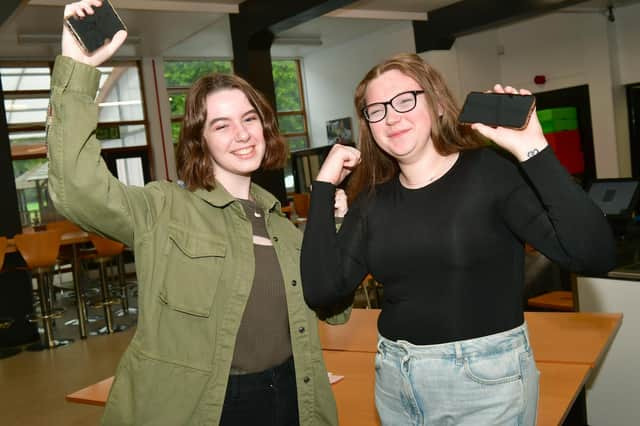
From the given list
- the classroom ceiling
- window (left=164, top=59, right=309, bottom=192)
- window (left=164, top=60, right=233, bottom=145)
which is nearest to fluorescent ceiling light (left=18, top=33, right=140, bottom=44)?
the classroom ceiling

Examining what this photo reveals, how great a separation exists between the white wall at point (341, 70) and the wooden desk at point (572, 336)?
9.46 m

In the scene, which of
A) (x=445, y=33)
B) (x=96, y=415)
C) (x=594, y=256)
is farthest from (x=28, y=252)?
(x=445, y=33)

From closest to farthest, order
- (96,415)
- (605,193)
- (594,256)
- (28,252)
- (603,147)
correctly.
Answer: (594,256) → (605,193) → (96,415) → (28,252) → (603,147)

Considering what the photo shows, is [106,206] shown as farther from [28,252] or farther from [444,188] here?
[28,252]

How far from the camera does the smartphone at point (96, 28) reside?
1.44 metres

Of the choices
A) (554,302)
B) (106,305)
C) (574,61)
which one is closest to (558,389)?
(554,302)

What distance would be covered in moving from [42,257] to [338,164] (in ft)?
19.5

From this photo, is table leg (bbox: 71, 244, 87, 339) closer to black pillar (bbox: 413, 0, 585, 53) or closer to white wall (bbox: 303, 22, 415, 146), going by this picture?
black pillar (bbox: 413, 0, 585, 53)

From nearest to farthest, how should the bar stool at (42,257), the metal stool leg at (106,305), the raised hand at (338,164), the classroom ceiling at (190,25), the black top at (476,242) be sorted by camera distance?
the black top at (476,242) < the raised hand at (338,164) < the bar stool at (42,257) < the metal stool leg at (106,305) < the classroom ceiling at (190,25)

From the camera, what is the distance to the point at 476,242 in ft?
4.75

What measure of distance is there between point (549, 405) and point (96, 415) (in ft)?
12.0

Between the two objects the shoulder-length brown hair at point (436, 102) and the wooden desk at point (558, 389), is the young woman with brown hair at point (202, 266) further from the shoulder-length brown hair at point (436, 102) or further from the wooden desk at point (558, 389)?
the wooden desk at point (558, 389)

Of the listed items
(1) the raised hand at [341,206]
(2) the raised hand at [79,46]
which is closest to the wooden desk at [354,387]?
(1) the raised hand at [341,206]

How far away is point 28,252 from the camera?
6.73 meters
